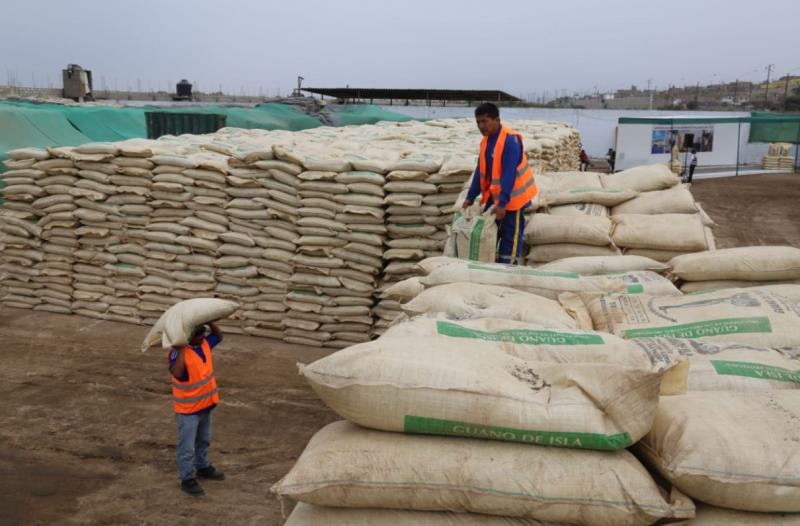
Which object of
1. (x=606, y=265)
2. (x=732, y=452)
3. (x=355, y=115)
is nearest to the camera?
(x=732, y=452)

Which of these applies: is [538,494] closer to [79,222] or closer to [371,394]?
[371,394]

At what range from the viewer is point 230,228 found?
22.0 ft

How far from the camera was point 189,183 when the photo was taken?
6.70 meters

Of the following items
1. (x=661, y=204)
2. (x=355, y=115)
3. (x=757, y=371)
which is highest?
(x=355, y=115)

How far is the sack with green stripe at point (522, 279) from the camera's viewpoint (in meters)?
3.60

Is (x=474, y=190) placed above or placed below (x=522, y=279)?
above

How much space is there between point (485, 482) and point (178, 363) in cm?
227

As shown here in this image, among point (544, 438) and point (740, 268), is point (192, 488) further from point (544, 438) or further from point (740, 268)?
point (740, 268)

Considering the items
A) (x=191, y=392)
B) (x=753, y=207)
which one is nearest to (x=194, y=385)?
(x=191, y=392)

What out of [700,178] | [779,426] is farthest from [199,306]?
[700,178]

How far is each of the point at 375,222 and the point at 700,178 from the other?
691 inches

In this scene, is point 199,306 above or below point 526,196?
below

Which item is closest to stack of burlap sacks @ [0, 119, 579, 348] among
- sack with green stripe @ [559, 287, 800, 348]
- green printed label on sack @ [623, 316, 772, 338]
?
sack with green stripe @ [559, 287, 800, 348]

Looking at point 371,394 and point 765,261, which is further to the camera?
point 765,261
